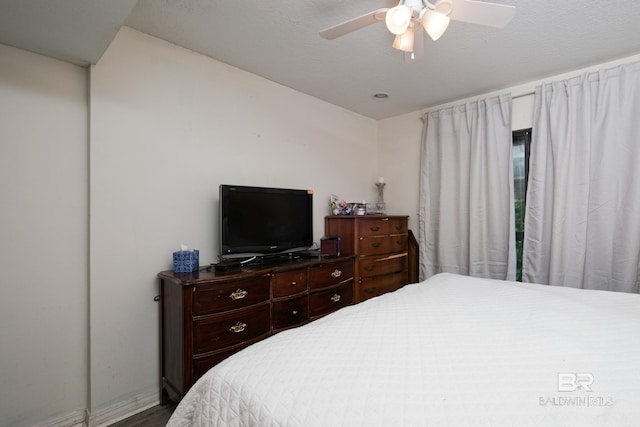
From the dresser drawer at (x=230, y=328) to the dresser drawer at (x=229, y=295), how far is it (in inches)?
1.8

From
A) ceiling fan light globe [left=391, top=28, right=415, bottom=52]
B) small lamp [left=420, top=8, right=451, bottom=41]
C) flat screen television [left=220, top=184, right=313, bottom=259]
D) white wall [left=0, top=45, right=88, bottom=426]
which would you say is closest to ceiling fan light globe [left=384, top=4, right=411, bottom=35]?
small lamp [left=420, top=8, right=451, bottom=41]

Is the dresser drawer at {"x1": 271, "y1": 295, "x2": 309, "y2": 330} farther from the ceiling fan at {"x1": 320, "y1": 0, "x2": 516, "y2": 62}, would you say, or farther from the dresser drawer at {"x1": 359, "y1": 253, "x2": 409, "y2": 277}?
the ceiling fan at {"x1": 320, "y1": 0, "x2": 516, "y2": 62}

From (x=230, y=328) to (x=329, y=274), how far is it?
948 mm

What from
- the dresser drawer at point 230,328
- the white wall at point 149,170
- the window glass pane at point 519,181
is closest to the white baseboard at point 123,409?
the white wall at point 149,170

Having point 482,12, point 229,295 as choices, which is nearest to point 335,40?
point 482,12

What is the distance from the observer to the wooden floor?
1.80 meters

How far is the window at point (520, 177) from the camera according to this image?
2.86 metres

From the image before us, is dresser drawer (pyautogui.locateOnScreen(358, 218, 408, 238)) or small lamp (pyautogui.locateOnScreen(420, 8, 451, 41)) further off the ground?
small lamp (pyautogui.locateOnScreen(420, 8, 451, 41))

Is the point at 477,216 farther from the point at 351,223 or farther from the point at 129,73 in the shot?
the point at 129,73

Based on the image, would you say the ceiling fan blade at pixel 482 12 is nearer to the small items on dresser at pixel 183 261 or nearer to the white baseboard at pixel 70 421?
the small items on dresser at pixel 183 261

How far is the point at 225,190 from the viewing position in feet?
6.97

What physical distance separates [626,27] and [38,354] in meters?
4.11

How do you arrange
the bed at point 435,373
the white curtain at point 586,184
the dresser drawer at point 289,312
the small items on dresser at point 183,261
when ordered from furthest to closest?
the white curtain at point 586,184 → the dresser drawer at point 289,312 → the small items on dresser at point 183,261 → the bed at point 435,373

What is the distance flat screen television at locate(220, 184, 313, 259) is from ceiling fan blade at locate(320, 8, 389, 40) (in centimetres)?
120
